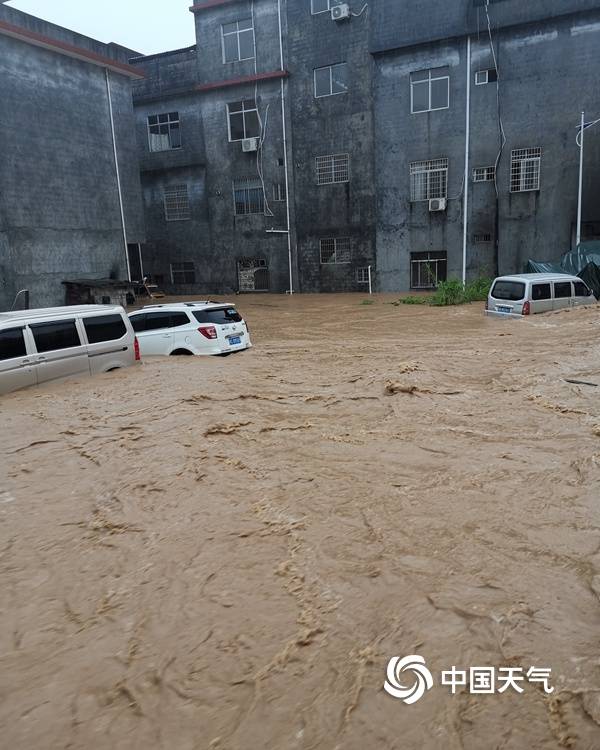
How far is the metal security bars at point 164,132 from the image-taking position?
108 feet

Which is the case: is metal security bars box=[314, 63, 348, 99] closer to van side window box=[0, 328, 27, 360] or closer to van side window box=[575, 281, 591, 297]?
van side window box=[575, 281, 591, 297]

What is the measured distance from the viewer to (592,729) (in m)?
2.84

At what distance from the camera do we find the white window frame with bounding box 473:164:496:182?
25.9 meters

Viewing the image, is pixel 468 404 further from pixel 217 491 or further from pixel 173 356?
pixel 173 356

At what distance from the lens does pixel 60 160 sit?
23.0 m

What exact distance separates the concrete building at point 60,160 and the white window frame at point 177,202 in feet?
21.8

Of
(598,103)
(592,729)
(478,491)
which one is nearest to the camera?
(592,729)

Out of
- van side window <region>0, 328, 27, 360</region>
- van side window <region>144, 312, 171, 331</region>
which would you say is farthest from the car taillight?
van side window <region>0, 328, 27, 360</region>

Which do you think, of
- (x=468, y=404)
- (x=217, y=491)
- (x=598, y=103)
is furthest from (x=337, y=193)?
(x=217, y=491)

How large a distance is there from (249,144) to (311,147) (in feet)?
11.3

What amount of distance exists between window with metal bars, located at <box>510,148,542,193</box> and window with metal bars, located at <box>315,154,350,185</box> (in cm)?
792

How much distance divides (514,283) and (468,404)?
8771mm

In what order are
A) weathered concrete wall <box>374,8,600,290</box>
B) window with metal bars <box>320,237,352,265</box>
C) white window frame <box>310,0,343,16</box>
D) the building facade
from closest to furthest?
1. the building facade
2. weathered concrete wall <box>374,8,600,290</box>
3. white window frame <box>310,0,343,16</box>
4. window with metal bars <box>320,237,352,265</box>

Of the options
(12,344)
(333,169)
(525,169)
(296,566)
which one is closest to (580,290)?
(525,169)
